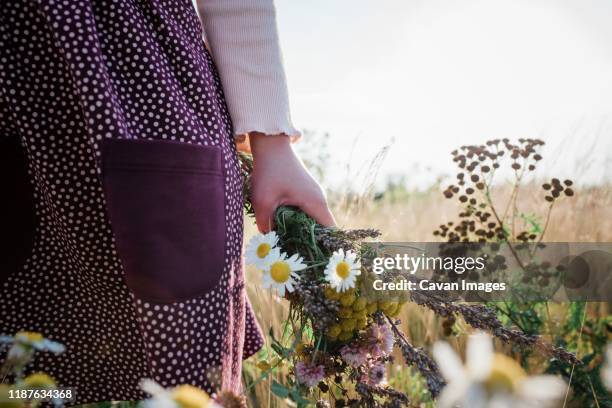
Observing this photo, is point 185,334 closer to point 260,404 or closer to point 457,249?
point 260,404

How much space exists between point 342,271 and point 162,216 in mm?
390

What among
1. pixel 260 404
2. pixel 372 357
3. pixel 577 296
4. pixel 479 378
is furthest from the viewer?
Answer: pixel 577 296

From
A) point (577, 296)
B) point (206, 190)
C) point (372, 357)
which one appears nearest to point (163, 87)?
point (206, 190)

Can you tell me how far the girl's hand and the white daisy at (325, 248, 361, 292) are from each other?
0.16 metres

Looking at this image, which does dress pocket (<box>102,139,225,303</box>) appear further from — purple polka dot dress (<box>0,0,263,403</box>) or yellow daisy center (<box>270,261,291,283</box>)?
yellow daisy center (<box>270,261,291,283</box>)

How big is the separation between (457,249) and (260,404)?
1.07 metres

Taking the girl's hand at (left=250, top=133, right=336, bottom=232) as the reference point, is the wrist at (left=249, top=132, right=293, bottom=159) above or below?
above

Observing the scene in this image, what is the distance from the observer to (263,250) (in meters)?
1.07

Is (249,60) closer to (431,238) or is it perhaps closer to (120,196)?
(120,196)

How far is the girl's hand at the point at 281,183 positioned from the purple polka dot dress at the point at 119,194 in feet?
0.40

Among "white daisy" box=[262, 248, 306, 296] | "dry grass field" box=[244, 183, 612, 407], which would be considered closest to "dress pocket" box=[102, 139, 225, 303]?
"white daisy" box=[262, 248, 306, 296]

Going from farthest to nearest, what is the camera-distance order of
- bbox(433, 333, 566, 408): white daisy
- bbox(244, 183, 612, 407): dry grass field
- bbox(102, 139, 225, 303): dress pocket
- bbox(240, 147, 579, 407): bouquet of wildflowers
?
bbox(244, 183, 612, 407): dry grass field < bbox(240, 147, 579, 407): bouquet of wildflowers < bbox(102, 139, 225, 303): dress pocket < bbox(433, 333, 566, 408): white daisy

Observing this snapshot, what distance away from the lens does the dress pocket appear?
76 cm

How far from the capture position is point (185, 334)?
2.63 feet
